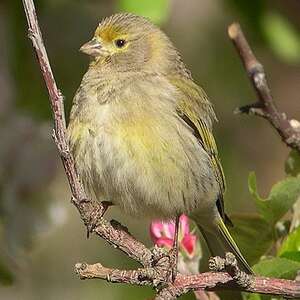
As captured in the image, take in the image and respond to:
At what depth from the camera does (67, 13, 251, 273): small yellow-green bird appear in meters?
3.63

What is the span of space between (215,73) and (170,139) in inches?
81.5

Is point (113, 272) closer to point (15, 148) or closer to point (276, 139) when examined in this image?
point (15, 148)

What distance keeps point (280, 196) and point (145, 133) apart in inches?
19.7

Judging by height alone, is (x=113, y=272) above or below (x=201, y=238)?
below

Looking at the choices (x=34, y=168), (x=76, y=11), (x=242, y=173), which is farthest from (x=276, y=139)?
(x=34, y=168)

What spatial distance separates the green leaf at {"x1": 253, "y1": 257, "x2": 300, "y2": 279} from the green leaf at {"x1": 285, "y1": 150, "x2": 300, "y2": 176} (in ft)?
1.54

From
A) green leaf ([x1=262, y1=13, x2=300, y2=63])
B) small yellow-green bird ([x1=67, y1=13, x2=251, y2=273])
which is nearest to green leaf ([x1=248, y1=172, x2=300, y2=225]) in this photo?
small yellow-green bird ([x1=67, y1=13, x2=251, y2=273])

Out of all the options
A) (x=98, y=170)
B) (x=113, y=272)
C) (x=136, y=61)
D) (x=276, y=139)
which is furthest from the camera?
(x=276, y=139)

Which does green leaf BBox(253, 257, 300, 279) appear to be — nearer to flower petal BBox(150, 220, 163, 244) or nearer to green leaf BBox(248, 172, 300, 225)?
green leaf BBox(248, 172, 300, 225)

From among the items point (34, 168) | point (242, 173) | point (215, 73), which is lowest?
point (34, 168)

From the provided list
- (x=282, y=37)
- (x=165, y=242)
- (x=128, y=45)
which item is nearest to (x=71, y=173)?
(x=165, y=242)

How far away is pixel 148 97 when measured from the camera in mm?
3760

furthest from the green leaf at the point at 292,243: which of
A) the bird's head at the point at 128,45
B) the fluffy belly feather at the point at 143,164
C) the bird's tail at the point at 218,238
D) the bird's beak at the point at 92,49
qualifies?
the bird's beak at the point at 92,49

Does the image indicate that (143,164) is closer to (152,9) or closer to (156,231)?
(156,231)
